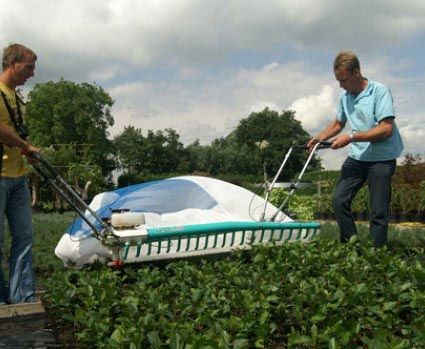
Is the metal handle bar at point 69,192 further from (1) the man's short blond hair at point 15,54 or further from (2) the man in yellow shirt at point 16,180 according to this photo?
(1) the man's short blond hair at point 15,54

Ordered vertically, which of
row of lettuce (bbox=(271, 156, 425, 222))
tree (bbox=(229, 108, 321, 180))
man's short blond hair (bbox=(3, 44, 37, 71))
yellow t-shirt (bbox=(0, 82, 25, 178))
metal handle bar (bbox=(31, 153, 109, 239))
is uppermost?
tree (bbox=(229, 108, 321, 180))

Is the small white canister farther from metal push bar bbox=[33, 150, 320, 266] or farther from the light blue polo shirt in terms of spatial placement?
the light blue polo shirt

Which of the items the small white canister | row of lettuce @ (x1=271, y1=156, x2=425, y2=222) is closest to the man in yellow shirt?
the small white canister

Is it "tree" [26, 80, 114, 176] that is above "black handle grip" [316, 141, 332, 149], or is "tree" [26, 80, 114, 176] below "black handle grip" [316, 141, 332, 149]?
above

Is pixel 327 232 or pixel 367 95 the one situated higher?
pixel 367 95

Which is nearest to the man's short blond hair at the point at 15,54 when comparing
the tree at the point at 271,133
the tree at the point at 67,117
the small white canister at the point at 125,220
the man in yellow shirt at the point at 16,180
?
the man in yellow shirt at the point at 16,180

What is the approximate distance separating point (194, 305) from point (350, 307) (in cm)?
81

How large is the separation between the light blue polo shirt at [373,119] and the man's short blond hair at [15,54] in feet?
9.38

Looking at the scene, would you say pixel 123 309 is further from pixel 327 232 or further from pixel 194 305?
pixel 327 232

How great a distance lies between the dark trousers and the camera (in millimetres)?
5285

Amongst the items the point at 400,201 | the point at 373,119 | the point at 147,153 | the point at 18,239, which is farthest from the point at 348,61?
the point at 147,153

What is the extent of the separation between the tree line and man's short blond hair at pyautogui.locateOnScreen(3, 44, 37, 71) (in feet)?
138

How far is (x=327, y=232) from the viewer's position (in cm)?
780

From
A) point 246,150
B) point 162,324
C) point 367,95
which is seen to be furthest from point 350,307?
point 246,150
